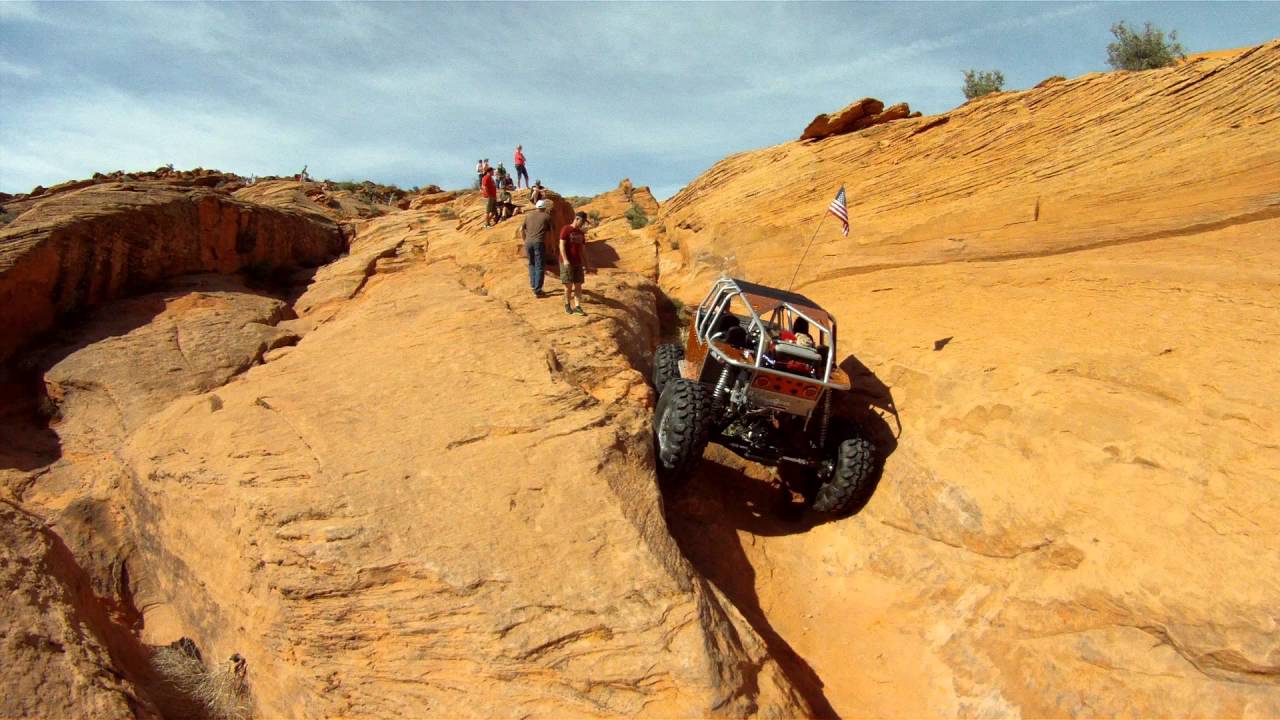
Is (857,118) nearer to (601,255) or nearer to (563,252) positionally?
(601,255)

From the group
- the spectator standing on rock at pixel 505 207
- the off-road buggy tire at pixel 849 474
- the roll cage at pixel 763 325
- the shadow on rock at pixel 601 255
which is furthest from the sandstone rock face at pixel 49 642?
the shadow on rock at pixel 601 255

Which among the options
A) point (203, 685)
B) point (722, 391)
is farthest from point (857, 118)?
point (203, 685)

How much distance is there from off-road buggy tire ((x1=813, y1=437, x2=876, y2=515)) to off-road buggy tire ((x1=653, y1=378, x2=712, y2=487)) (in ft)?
4.72

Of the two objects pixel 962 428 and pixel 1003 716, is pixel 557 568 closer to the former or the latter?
pixel 1003 716

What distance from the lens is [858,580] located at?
6453 mm

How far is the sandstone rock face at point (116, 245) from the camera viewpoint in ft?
28.5

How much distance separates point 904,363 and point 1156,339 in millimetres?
2380

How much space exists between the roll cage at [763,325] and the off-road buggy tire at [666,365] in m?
0.67

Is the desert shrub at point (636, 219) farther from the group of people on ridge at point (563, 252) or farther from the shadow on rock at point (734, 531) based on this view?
the shadow on rock at point (734, 531)

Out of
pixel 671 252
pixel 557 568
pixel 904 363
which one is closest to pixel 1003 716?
pixel 557 568

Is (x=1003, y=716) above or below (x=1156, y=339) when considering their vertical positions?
below

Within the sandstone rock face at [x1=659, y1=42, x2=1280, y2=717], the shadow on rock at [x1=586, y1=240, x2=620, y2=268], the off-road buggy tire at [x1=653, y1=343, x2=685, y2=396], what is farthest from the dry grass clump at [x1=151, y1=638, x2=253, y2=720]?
the shadow on rock at [x1=586, y1=240, x2=620, y2=268]

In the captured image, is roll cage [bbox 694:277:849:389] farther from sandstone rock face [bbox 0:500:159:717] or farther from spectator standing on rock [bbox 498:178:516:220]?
spectator standing on rock [bbox 498:178:516:220]

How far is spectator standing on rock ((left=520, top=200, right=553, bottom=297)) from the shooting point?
9.02 m
